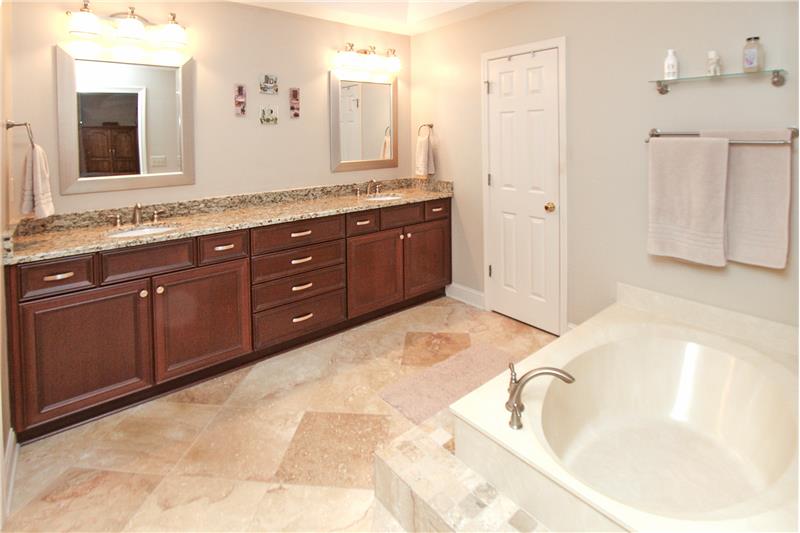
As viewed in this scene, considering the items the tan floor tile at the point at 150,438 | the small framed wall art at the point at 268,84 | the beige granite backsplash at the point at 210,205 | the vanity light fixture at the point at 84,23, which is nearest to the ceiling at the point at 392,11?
the small framed wall art at the point at 268,84

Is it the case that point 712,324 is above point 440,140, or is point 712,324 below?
below

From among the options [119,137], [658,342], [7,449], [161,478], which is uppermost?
[119,137]

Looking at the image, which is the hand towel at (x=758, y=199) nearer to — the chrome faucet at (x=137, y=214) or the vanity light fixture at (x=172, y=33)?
the vanity light fixture at (x=172, y=33)

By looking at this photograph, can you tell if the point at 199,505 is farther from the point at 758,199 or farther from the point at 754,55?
the point at 754,55

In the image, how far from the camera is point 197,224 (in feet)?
9.59

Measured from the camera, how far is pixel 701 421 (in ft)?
7.41

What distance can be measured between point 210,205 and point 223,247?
2.06 feet

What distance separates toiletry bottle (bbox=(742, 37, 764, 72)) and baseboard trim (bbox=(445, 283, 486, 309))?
93.0 inches

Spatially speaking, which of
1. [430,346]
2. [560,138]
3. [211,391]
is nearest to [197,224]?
[211,391]

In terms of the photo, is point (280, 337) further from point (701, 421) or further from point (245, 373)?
point (701, 421)

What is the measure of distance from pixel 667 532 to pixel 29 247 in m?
2.83

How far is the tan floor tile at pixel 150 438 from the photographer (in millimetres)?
2219

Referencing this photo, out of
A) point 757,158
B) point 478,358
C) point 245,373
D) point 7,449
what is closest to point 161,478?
point 7,449

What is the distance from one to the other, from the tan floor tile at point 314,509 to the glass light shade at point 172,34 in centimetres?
263
